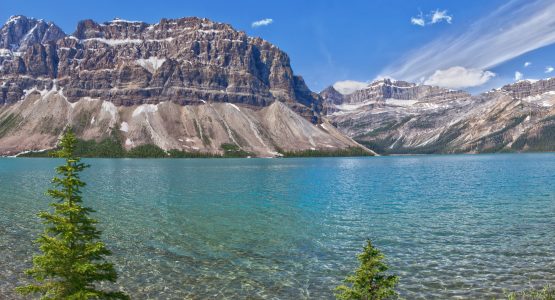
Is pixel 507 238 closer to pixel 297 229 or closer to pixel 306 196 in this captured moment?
pixel 297 229

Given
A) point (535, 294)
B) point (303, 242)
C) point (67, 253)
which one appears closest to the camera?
point (67, 253)

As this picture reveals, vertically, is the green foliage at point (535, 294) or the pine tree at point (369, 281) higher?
the pine tree at point (369, 281)

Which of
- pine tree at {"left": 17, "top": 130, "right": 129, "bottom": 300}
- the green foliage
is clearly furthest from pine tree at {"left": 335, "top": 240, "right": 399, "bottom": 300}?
the green foliage

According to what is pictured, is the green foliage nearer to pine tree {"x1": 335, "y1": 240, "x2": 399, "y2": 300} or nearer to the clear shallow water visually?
the clear shallow water

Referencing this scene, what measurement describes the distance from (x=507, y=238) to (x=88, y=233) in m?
41.7

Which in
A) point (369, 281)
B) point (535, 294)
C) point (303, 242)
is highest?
point (369, 281)

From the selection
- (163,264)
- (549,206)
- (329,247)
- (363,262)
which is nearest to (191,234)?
(163,264)

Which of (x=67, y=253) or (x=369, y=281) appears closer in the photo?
(x=369, y=281)

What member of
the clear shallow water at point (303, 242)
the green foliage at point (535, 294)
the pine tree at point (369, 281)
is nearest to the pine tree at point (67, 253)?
the clear shallow water at point (303, 242)

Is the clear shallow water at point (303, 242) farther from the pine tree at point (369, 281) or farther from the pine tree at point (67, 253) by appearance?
the pine tree at point (369, 281)

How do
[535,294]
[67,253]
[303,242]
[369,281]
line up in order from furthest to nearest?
[303,242], [535,294], [67,253], [369,281]

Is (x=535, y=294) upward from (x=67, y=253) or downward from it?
downward

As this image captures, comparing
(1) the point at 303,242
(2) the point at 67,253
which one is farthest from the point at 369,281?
(1) the point at 303,242

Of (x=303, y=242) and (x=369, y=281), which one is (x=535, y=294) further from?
(x=303, y=242)
